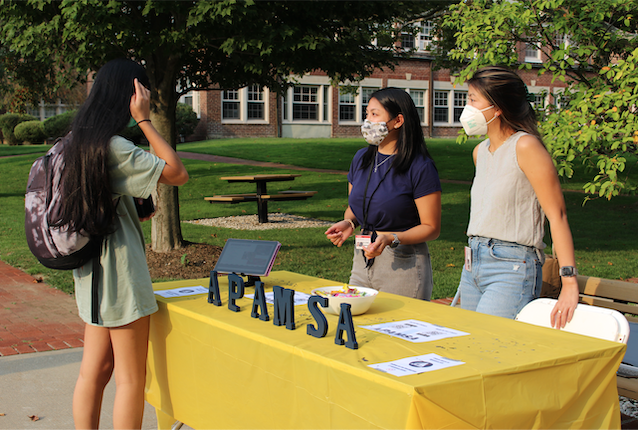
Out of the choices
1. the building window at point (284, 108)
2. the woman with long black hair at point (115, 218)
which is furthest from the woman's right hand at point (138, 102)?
the building window at point (284, 108)

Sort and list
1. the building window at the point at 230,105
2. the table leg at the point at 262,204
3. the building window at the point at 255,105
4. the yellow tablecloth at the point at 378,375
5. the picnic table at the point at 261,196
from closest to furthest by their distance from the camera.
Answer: the yellow tablecloth at the point at 378,375
the picnic table at the point at 261,196
the table leg at the point at 262,204
the building window at the point at 230,105
the building window at the point at 255,105

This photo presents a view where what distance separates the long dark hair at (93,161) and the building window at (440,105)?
3661 centimetres

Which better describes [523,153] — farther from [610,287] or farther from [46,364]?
[46,364]

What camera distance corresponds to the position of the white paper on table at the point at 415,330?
2.32 meters

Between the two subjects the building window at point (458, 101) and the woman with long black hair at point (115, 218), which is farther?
the building window at point (458, 101)

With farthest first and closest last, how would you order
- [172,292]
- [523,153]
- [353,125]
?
[353,125]
[172,292]
[523,153]

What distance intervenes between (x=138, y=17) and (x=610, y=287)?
6701 millimetres

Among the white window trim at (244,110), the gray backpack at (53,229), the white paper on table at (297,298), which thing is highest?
the white window trim at (244,110)

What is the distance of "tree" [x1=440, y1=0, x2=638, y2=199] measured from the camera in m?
6.32

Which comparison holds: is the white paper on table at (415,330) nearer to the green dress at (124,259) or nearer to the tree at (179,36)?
the green dress at (124,259)

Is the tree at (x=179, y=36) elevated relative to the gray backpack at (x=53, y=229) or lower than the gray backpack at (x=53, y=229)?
elevated

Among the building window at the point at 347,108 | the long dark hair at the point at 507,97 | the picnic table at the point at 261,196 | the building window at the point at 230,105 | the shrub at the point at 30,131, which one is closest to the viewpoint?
the long dark hair at the point at 507,97

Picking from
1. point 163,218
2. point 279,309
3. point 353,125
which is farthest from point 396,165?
point 353,125

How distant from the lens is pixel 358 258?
11.6 feet
